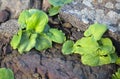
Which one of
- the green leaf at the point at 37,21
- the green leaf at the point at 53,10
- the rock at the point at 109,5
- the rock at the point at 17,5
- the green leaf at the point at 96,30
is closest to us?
the green leaf at the point at 96,30

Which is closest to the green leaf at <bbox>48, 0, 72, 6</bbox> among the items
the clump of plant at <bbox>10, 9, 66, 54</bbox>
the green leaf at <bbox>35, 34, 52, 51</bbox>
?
the clump of plant at <bbox>10, 9, 66, 54</bbox>

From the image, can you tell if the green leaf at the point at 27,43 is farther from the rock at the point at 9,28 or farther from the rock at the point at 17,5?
the rock at the point at 17,5

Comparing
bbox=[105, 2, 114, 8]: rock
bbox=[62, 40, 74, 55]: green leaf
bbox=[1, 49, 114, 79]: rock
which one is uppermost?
bbox=[105, 2, 114, 8]: rock

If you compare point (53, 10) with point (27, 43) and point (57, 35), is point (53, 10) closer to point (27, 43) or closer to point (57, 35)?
point (57, 35)

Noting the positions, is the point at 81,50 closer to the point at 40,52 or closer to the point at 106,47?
the point at 106,47

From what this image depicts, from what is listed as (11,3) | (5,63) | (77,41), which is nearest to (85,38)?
(77,41)

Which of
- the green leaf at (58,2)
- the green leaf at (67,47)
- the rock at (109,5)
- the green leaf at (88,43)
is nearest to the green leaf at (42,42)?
the green leaf at (67,47)

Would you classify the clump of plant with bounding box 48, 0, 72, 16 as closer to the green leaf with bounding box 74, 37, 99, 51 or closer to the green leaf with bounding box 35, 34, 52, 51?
the green leaf with bounding box 35, 34, 52, 51

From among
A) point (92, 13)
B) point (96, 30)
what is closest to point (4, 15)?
point (92, 13)
